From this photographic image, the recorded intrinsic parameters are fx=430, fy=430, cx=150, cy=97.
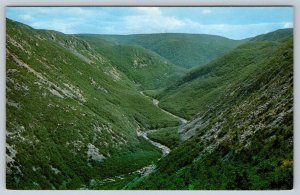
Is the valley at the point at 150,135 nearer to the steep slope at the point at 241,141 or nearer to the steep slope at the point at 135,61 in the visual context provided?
the steep slope at the point at 241,141

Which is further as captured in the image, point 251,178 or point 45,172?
point 45,172

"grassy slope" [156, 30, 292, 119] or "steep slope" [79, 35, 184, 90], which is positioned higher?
"steep slope" [79, 35, 184, 90]

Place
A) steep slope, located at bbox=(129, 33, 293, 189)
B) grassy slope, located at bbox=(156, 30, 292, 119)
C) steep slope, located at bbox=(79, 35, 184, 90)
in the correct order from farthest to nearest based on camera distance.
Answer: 1. steep slope, located at bbox=(79, 35, 184, 90)
2. grassy slope, located at bbox=(156, 30, 292, 119)
3. steep slope, located at bbox=(129, 33, 293, 189)

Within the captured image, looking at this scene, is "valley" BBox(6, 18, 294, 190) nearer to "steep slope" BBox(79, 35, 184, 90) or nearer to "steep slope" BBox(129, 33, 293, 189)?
"steep slope" BBox(129, 33, 293, 189)

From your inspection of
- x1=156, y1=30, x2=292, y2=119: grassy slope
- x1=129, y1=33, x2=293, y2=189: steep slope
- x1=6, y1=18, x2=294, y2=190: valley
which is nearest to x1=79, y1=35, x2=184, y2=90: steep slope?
x1=156, y1=30, x2=292, y2=119: grassy slope

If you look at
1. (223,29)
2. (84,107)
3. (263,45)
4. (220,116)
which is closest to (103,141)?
(84,107)

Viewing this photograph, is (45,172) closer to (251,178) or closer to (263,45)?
(251,178)

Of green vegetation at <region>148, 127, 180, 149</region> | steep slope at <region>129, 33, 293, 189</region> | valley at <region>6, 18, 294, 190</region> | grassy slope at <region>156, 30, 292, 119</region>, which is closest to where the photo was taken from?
steep slope at <region>129, 33, 293, 189</region>
